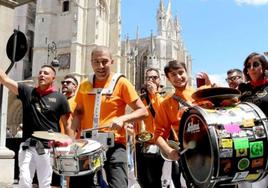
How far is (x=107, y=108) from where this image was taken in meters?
3.17

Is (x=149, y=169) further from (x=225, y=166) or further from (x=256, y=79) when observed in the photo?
(x=225, y=166)

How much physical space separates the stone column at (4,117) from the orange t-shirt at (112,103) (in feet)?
9.44

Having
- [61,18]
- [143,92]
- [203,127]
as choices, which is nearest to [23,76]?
[61,18]

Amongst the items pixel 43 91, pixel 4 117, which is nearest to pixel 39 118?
pixel 43 91

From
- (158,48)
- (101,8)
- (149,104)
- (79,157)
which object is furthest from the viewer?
(158,48)

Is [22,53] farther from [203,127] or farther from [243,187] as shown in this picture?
[203,127]

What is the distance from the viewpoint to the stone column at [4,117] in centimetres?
562

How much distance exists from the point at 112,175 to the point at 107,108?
549 mm

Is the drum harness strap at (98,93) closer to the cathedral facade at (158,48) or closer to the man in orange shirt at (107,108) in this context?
the man in orange shirt at (107,108)

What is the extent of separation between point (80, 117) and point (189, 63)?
63.4 m

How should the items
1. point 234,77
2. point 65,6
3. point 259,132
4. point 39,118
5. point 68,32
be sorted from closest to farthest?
point 259,132 → point 39,118 → point 234,77 → point 68,32 → point 65,6

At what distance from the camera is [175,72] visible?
311 centimetres

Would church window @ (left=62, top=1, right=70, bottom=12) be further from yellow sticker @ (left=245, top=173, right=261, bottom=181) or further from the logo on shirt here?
yellow sticker @ (left=245, top=173, right=261, bottom=181)

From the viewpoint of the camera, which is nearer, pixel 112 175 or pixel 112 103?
pixel 112 175
